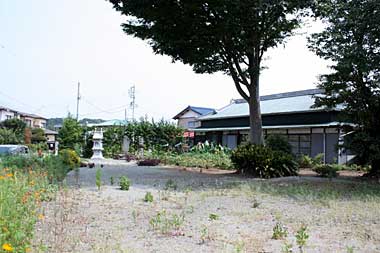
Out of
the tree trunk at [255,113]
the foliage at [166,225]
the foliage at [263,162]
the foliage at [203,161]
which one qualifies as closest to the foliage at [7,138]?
the foliage at [203,161]

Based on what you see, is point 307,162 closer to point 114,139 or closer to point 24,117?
point 114,139

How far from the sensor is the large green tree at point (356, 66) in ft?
31.1

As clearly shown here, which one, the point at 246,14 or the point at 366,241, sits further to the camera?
the point at 246,14

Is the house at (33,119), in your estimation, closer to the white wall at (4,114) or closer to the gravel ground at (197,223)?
the white wall at (4,114)

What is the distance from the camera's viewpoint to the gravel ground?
404cm

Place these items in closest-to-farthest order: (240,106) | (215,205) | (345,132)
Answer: (215,205)
(345,132)
(240,106)

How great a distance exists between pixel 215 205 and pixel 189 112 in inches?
1278

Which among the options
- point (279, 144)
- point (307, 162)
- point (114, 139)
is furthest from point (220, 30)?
point (114, 139)

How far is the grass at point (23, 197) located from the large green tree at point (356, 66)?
7525 millimetres

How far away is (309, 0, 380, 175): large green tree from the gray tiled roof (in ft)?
28.7

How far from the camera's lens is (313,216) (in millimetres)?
5750

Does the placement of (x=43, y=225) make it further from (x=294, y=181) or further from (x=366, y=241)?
(x=294, y=181)

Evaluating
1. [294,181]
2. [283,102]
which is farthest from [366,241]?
[283,102]

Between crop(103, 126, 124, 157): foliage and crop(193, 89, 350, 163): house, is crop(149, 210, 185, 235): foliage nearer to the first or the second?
crop(193, 89, 350, 163): house
